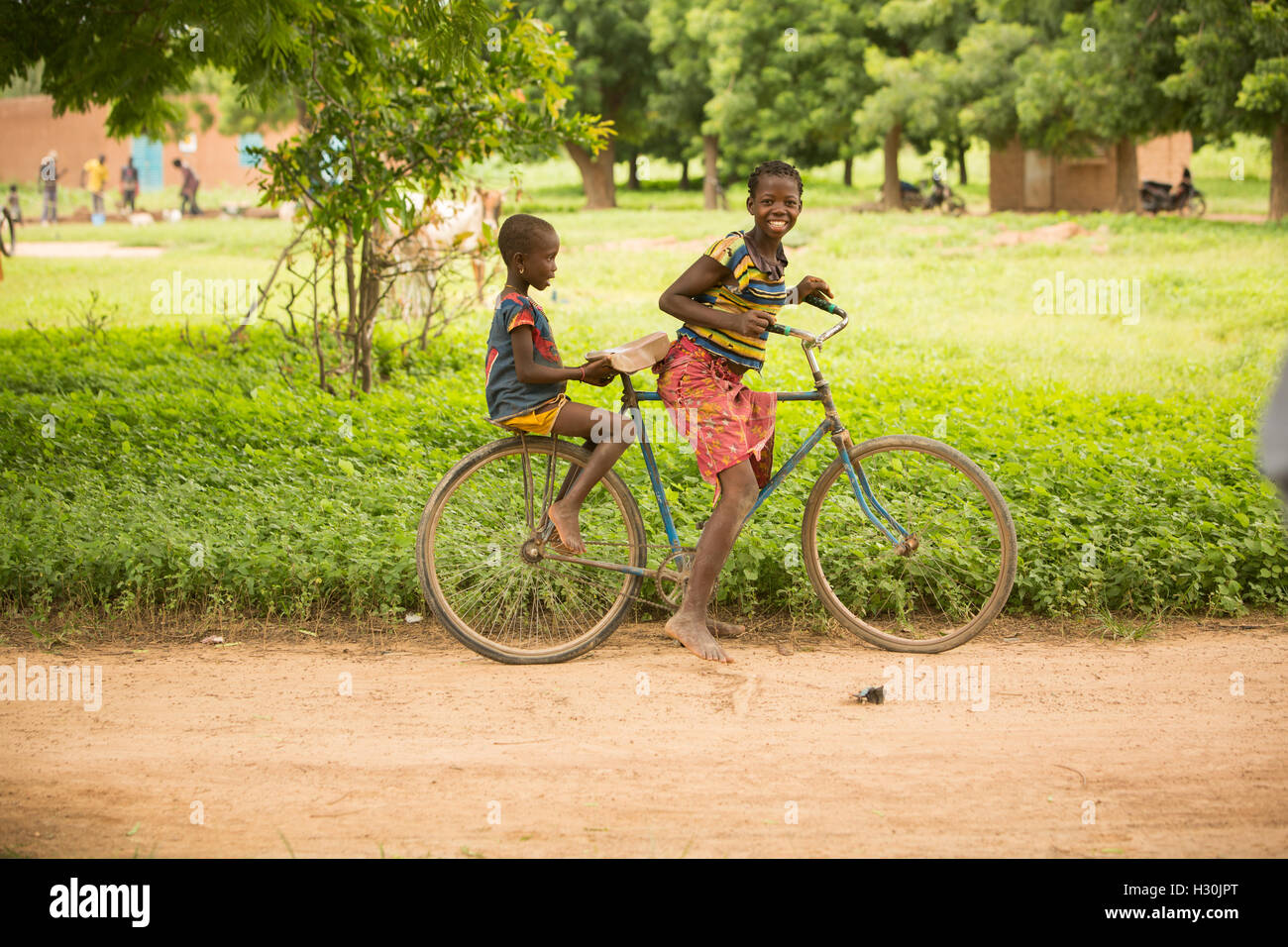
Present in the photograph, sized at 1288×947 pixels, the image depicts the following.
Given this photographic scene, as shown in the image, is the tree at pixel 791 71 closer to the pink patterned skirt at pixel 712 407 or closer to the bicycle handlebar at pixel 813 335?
the bicycle handlebar at pixel 813 335

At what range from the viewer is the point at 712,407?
4781 mm

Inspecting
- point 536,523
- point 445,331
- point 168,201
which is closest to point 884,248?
point 445,331

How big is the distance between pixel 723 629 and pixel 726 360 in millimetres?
1213

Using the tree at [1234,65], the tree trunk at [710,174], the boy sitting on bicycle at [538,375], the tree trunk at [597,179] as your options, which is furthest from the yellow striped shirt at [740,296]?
the tree trunk at [597,179]

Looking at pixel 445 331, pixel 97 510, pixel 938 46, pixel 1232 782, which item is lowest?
pixel 1232 782

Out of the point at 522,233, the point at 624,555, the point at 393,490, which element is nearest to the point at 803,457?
the point at 624,555

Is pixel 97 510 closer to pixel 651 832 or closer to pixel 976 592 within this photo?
pixel 651 832

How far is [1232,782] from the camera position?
3.85 meters

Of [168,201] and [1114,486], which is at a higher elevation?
[168,201]

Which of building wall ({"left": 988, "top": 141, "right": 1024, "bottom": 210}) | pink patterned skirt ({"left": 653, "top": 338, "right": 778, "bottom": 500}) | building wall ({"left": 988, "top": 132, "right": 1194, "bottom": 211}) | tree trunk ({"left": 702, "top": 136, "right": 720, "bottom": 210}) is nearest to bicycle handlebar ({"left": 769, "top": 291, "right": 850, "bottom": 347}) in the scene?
pink patterned skirt ({"left": 653, "top": 338, "right": 778, "bottom": 500})

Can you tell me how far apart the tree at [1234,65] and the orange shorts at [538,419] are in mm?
16993

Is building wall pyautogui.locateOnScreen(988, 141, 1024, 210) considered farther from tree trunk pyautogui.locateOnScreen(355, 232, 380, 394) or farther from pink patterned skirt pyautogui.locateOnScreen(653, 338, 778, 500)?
pink patterned skirt pyautogui.locateOnScreen(653, 338, 778, 500)

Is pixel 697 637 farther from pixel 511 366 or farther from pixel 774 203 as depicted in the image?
pixel 774 203

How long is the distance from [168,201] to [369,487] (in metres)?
34.6
